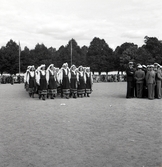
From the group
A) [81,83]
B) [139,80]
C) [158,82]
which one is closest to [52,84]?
[81,83]

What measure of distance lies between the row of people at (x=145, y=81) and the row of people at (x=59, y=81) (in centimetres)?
296

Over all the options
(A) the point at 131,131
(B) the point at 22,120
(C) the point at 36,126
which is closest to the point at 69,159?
(A) the point at 131,131

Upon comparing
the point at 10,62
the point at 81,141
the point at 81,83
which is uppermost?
the point at 10,62

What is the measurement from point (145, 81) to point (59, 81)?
534cm

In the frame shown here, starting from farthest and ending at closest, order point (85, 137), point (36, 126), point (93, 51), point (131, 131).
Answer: point (93, 51)
point (36, 126)
point (131, 131)
point (85, 137)

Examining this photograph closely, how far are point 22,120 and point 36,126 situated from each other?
4.06 ft

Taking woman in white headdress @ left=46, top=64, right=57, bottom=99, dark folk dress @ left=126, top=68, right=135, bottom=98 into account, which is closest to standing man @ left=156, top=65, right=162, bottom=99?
dark folk dress @ left=126, top=68, right=135, bottom=98

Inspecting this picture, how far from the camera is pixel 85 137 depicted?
703 cm

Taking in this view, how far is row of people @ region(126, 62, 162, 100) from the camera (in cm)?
1703

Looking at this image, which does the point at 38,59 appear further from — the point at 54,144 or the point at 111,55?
the point at 54,144

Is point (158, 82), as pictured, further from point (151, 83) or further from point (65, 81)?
point (65, 81)

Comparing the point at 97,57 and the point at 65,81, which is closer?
the point at 65,81

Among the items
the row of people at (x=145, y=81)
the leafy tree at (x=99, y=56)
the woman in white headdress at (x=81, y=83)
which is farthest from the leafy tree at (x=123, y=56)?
the row of people at (x=145, y=81)

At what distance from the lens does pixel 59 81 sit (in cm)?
1806
